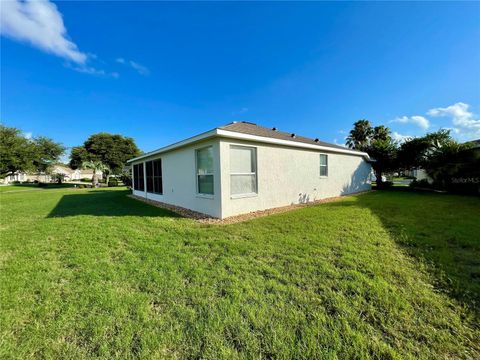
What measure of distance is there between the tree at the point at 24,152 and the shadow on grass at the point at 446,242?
41.7 meters

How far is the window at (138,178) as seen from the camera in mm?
13691

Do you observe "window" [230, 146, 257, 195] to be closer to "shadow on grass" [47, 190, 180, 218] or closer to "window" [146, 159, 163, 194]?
"shadow on grass" [47, 190, 180, 218]

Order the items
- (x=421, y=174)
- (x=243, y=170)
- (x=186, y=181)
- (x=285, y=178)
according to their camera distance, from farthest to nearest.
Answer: (x=421, y=174) → (x=285, y=178) → (x=186, y=181) → (x=243, y=170)

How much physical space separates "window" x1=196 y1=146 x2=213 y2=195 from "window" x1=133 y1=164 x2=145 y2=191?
7706 mm

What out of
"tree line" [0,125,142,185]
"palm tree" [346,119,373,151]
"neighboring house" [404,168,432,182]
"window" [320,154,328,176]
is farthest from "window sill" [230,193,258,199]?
"tree line" [0,125,142,185]

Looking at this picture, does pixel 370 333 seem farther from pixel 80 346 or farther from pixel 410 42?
pixel 410 42

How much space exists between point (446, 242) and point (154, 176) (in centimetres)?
1210

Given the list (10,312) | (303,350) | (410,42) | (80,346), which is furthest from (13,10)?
(410,42)

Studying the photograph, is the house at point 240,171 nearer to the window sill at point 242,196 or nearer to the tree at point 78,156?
the window sill at point 242,196

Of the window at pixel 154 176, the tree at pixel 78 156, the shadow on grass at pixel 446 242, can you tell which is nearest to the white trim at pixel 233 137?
the window at pixel 154 176

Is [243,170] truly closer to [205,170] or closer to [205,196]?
[205,170]

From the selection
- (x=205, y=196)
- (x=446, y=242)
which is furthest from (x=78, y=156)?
(x=446, y=242)

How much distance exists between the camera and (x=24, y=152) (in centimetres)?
2889

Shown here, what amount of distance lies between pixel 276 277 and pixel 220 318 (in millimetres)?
1068
